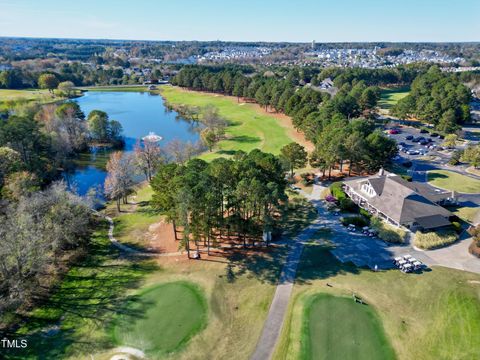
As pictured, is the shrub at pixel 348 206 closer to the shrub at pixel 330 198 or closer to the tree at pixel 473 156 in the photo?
the shrub at pixel 330 198

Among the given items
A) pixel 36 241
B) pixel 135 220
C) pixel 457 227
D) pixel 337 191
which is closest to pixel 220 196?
pixel 135 220

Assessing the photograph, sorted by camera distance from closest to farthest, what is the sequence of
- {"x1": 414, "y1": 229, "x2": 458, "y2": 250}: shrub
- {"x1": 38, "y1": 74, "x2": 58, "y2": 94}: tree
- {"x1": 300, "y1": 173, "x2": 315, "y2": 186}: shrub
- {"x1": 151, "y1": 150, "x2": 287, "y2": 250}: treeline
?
1. {"x1": 151, "y1": 150, "x2": 287, "y2": 250}: treeline
2. {"x1": 414, "y1": 229, "x2": 458, "y2": 250}: shrub
3. {"x1": 300, "y1": 173, "x2": 315, "y2": 186}: shrub
4. {"x1": 38, "y1": 74, "x2": 58, "y2": 94}: tree

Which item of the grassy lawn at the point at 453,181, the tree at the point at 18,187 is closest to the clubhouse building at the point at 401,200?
the grassy lawn at the point at 453,181

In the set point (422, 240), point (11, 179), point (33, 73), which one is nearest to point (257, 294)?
point (422, 240)

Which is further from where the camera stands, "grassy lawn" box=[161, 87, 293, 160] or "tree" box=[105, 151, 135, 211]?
"grassy lawn" box=[161, 87, 293, 160]

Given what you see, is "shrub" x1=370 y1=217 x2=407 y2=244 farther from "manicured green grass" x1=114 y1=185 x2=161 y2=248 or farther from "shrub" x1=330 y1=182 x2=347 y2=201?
"manicured green grass" x1=114 y1=185 x2=161 y2=248

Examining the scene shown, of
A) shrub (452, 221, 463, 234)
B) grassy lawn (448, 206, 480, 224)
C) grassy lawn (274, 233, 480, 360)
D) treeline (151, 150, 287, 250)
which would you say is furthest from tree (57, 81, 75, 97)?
shrub (452, 221, 463, 234)
